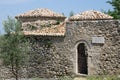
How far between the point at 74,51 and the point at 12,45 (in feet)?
13.1

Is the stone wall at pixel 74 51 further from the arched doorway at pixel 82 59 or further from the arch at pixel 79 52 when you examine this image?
the arched doorway at pixel 82 59

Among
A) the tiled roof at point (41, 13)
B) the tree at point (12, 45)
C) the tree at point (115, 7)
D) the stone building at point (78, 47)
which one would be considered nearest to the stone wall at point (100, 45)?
the stone building at point (78, 47)

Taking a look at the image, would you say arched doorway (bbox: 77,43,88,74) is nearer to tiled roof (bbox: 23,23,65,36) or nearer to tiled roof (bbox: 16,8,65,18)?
tiled roof (bbox: 23,23,65,36)

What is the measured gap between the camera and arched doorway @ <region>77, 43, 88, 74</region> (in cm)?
2442

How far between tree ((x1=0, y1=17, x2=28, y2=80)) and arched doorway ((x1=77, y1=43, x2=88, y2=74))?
349cm

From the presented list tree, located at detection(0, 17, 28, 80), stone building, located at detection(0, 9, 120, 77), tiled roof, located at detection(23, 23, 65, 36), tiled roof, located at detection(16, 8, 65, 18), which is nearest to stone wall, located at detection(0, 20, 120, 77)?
stone building, located at detection(0, 9, 120, 77)

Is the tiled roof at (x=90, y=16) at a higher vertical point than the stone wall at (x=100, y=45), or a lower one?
higher

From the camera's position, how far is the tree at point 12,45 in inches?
867

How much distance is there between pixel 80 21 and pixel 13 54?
14.9 feet

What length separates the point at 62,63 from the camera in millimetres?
24547

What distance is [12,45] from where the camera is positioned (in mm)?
22141

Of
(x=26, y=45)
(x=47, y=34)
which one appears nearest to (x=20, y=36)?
(x=26, y=45)

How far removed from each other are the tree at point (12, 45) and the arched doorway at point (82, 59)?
3487 mm

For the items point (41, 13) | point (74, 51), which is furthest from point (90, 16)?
point (41, 13)
